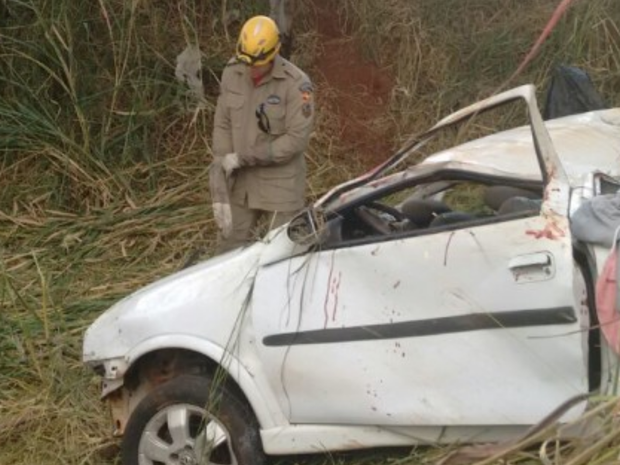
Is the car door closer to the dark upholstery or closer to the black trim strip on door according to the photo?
the black trim strip on door

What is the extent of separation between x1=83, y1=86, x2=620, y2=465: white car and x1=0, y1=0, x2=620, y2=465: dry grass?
7.00 ft

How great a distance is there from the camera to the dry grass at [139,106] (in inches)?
287

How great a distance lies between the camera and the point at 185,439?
420 centimetres

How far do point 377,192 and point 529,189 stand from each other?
512 mm

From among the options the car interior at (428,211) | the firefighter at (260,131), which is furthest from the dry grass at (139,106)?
the car interior at (428,211)

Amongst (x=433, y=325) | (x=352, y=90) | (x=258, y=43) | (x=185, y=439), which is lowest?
(x=185, y=439)

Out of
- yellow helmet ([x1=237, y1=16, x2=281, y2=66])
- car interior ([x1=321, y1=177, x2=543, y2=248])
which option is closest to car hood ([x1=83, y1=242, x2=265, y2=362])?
car interior ([x1=321, y1=177, x2=543, y2=248])

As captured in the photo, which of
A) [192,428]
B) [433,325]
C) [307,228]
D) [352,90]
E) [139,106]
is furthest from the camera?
[352,90]

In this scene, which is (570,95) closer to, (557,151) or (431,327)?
(557,151)

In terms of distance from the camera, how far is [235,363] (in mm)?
4062

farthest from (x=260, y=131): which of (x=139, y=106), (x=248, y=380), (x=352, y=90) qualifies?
(x=352, y=90)

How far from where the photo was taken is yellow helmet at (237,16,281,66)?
5.71 meters

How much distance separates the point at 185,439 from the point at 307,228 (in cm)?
91

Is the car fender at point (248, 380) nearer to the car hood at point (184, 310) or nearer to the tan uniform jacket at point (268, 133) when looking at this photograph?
the car hood at point (184, 310)
